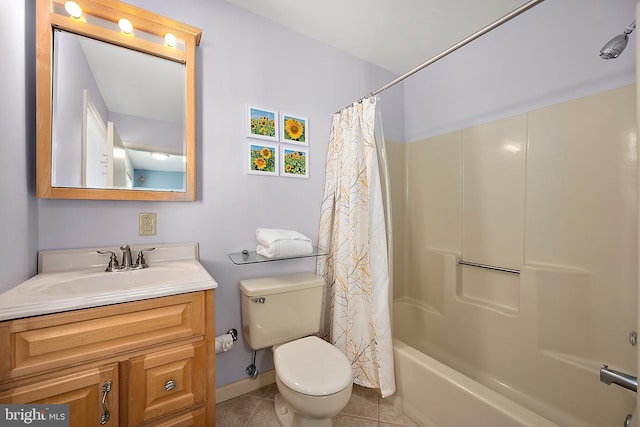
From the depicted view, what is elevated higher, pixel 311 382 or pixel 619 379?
pixel 619 379

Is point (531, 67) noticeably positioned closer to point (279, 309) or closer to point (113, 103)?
point (279, 309)

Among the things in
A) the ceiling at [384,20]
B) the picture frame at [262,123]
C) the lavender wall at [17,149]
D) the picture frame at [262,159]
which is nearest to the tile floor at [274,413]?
the lavender wall at [17,149]

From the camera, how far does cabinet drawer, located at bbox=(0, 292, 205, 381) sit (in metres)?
0.74

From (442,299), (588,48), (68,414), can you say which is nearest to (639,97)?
(588,48)

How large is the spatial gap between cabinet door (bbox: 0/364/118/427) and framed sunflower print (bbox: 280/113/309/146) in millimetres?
1469

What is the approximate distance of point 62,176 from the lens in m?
1.13

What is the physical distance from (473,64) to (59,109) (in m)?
2.63

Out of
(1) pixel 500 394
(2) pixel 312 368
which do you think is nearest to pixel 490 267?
(1) pixel 500 394

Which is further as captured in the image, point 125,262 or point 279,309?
point 279,309

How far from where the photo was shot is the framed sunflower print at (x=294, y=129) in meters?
1.71

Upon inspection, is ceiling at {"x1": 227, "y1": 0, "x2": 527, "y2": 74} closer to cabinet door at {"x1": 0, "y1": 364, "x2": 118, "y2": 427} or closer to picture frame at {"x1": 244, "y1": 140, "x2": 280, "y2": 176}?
picture frame at {"x1": 244, "y1": 140, "x2": 280, "y2": 176}

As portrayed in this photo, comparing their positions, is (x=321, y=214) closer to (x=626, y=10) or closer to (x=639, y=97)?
(x=639, y=97)

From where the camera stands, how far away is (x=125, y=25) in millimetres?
1241

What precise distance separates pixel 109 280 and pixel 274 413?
3.80 ft
